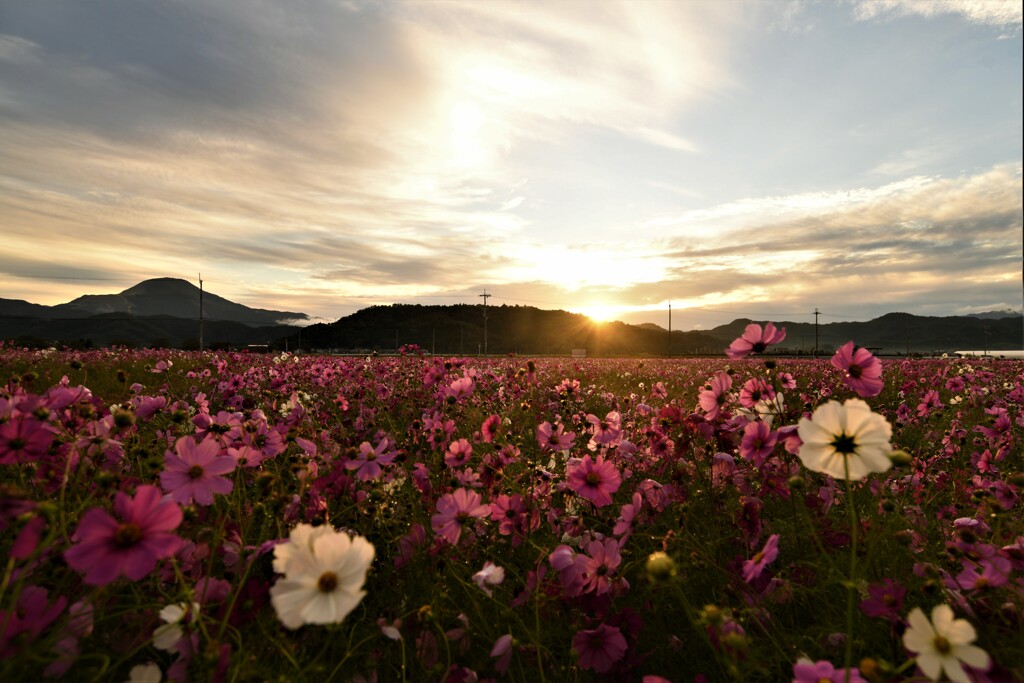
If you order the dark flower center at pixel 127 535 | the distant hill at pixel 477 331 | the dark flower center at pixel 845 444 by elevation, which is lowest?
the dark flower center at pixel 127 535

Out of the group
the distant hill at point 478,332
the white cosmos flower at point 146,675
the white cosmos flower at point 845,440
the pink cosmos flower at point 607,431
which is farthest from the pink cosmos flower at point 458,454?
the distant hill at point 478,332

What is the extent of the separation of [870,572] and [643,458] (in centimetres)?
109

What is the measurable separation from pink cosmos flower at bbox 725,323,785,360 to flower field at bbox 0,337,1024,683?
0.14 feet

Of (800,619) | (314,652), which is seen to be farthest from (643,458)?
(314,652)

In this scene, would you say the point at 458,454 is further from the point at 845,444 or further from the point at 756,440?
the point at 845,444

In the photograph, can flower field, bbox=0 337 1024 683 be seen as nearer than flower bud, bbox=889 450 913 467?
Yes

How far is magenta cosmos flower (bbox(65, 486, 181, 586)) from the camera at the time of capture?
0.97m

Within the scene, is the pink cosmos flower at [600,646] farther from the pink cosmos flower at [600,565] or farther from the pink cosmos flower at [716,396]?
the pink cosmos flower at [716,396]

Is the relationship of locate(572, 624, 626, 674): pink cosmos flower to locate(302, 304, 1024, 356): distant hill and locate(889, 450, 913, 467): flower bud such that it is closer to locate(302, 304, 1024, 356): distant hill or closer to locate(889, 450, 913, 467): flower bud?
A: locate(889, 450, 913, 467): flower bud

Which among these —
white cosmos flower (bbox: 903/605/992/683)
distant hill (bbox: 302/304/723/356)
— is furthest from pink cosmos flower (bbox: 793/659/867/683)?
distant hill (bbox: 302/304/723/356)

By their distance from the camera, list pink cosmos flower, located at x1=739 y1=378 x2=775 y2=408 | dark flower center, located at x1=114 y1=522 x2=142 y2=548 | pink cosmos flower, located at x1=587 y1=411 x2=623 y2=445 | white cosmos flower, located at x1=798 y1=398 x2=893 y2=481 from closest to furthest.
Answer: dark flower center, located at x1=114 y1=522 x2=142 y2=548 → white cosmos flower, located at x1=798 y1=398 x2=893 y2=481 → pink cosmos flower, located at x1=739 y1=378 x2=775 y2=408 → pink cosmos flower, located at x1=587 y1=411 x2=623 y2=445

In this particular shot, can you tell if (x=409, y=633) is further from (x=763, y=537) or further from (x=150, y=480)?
(x=763, y=537)

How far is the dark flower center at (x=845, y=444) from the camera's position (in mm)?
1218

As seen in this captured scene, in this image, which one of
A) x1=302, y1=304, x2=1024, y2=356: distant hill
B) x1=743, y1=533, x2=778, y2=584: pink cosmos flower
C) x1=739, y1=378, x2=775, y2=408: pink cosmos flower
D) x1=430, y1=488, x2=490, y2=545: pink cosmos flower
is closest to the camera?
x1=743, y1=533, x2=778, y2=584: pink cosmos flower
